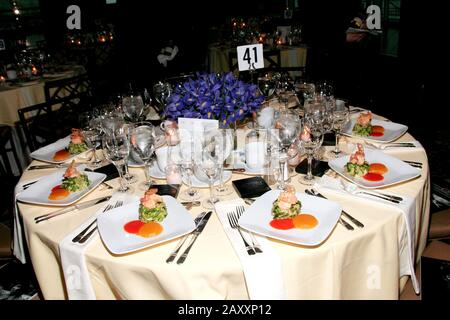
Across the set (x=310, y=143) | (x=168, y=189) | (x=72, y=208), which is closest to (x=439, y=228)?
(x=310, y=143)

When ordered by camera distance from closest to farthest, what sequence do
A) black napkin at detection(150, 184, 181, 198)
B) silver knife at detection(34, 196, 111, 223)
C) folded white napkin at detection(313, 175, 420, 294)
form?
folded white napkin at detection(313, 175, 420, 294)
silver knife at detection(34, 196, 111, 223)
black napkin at detection(150, 184, 181, 198)

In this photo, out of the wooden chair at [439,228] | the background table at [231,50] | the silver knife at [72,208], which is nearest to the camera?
the silver knife at [72,208]

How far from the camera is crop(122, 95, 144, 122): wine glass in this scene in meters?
2.60

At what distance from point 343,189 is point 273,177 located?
1.05 ft

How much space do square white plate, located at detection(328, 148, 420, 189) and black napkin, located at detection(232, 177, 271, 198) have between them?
0.35 m

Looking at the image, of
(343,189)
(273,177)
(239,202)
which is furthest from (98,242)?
(343,189)

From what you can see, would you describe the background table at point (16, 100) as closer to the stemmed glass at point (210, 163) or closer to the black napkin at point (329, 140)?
the stemmed glass at point (210, 163)

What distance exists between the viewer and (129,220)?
153 centimetres

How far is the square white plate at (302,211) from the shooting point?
1.34 meters

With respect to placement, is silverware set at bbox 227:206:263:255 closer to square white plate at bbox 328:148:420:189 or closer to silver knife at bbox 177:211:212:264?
silver knife at bbox 177:211:212:264

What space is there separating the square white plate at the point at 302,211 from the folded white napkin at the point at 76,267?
1.97 feet

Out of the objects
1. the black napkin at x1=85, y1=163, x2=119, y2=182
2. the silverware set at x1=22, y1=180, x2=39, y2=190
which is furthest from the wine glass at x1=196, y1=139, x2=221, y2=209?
the silverware set at x1=22, y1=180, x2=39, y2=190

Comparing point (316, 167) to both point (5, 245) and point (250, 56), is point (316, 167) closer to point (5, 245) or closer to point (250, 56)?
point (250, 56)

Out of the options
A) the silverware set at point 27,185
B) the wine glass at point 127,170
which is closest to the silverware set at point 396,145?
the wine glass at point 127,170
